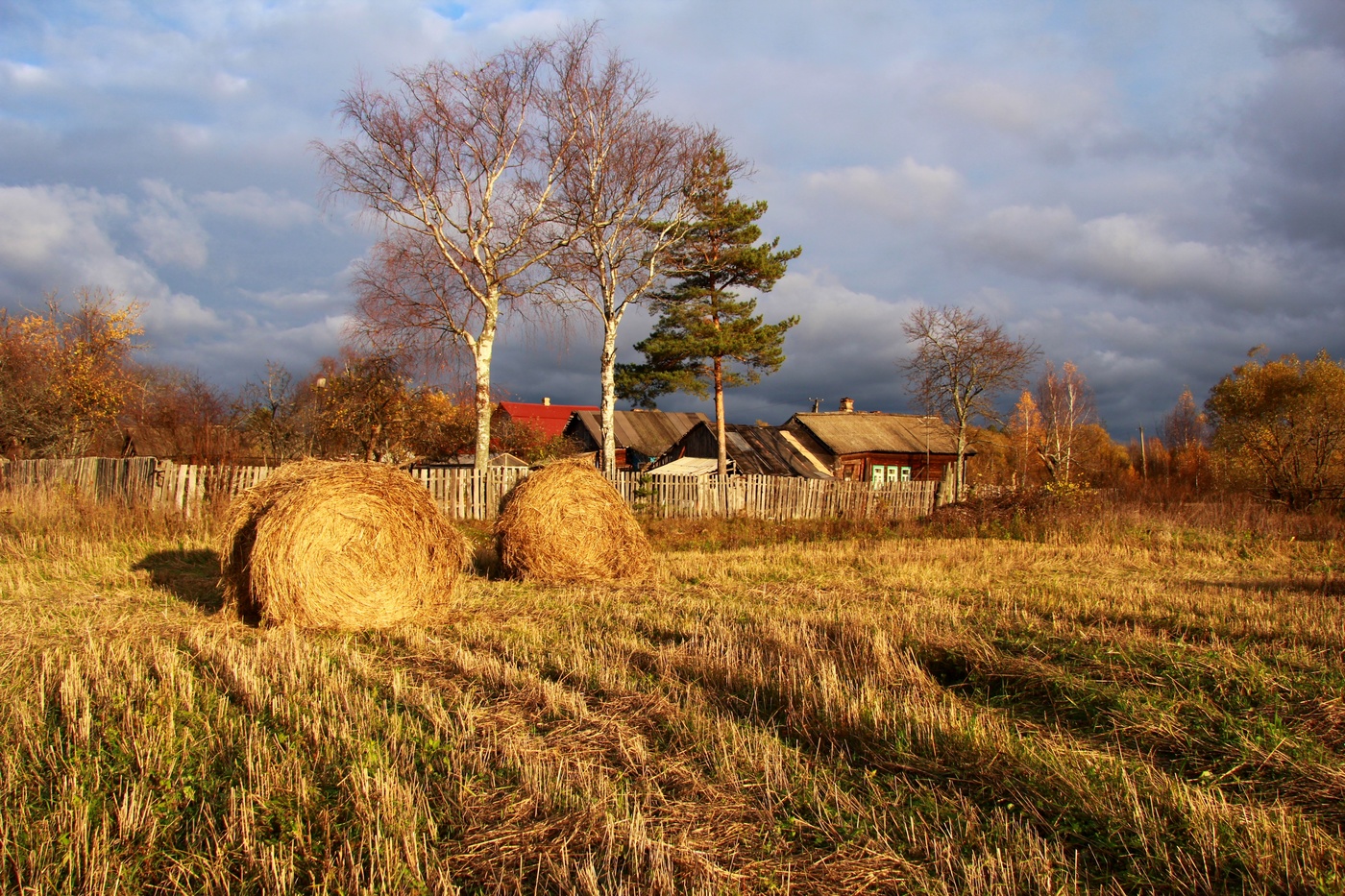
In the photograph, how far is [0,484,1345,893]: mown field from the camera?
8.91 feet

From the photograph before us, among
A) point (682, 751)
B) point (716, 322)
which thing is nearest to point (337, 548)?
point (682, 751)

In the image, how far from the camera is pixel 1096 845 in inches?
113

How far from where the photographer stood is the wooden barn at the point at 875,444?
40.8 metres

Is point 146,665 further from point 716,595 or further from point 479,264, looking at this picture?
point 479,264

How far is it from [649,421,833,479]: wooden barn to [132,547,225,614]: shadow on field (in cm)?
2269

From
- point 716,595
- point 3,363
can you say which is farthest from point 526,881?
point 3,363

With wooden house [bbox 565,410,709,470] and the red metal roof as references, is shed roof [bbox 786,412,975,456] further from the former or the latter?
the red metal roof

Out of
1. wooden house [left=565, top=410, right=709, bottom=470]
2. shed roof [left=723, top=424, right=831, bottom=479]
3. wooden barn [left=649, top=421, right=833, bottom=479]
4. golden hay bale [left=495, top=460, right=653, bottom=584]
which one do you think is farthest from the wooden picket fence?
wooden house [left=565, top=410, right=709, bottom=470]

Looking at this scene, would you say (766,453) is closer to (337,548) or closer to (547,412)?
(337,548)

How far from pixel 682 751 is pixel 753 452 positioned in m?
31.6

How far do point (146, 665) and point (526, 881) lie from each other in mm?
4175

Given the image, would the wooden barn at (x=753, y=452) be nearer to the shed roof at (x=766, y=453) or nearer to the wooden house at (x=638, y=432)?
the shed roof at (x=766, y=453)

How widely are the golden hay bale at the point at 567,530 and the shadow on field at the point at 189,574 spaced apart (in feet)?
10.9

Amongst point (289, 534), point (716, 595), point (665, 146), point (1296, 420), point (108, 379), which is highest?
point (665, 146)
